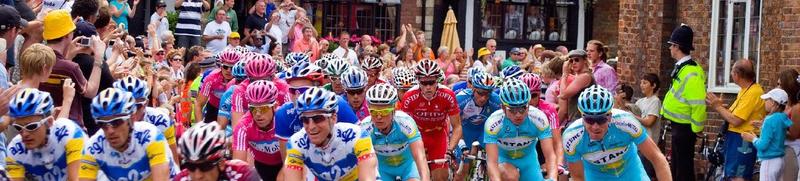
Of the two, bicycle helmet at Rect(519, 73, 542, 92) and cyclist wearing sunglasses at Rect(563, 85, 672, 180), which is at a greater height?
bicycle helmet at Rect(519, 73, 542, 92)

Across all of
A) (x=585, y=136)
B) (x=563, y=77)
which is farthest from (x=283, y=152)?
(x=563, y=77)

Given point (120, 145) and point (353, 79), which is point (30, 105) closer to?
point (120, 145)

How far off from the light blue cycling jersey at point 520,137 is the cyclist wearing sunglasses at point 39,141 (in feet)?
15.3

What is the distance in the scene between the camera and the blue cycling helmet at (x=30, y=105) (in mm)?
11594

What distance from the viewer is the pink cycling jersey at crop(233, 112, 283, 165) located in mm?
14509

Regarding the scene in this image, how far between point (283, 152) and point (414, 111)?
4.21m

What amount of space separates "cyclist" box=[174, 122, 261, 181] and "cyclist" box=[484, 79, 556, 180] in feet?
17.5

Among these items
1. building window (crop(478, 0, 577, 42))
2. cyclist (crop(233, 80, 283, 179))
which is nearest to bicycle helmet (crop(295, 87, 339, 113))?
cyclist (crop(233, 80, 283, 179))

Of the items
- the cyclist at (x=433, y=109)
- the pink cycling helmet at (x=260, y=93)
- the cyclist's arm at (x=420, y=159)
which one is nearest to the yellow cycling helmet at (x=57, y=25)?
the pink cycling helmet at (x=260, y=93)

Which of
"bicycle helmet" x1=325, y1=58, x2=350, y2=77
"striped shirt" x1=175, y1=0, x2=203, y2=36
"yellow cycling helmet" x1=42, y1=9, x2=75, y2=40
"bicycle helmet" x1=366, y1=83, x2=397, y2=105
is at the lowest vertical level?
"bicycle helmet" x1=366, y1=83, x2=397, y2=105

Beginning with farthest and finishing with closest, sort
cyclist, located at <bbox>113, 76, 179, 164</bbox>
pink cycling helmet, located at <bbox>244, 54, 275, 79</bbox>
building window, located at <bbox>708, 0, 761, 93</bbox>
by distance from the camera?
building window, located at <bbox>708, 0, 761, 93</bbox> → pink cycling helmet, located at <bbox>244, 54, 275, 79</bbox> → cyclist, located at <bbox>113, 76, 179, 164</bbox>

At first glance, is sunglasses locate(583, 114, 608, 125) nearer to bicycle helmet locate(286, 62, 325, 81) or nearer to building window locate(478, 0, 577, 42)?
bicycle helmet locate(286, 62, 325, 81)

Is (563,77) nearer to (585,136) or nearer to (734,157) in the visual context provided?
(734,157)

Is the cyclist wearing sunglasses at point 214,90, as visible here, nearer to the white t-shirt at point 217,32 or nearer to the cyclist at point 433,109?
the cyclist at point 433,109
